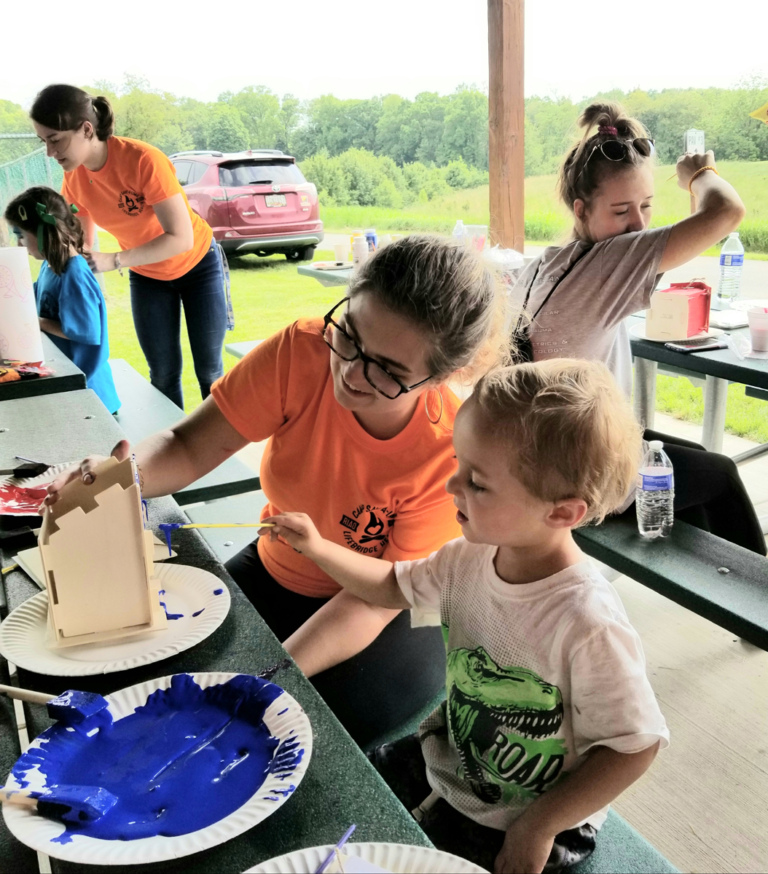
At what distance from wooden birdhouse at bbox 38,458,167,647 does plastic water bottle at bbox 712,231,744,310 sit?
241 cm

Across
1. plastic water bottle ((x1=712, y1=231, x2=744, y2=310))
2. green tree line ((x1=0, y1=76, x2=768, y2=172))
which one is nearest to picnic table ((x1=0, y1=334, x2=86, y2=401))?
plastic water bottle ((x1=712, y1=231, x2=744, y2=310))

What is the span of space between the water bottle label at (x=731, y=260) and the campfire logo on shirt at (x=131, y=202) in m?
2.09

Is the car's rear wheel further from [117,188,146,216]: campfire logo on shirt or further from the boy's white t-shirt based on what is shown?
the boy's white t-shirt

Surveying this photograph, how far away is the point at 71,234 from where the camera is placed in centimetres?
282

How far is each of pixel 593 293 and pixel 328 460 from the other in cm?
91

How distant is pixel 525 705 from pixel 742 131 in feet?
15.9

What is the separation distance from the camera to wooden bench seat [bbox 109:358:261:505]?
189cm

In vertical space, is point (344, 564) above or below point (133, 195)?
below

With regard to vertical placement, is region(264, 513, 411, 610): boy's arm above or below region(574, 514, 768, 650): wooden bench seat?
above

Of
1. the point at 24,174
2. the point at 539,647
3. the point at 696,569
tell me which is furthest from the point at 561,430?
the point at 24,174

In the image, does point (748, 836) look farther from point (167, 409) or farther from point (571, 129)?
point (167, 409)

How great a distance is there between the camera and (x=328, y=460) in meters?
1.26

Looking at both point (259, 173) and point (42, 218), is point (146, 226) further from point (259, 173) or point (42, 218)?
point (259, 173)

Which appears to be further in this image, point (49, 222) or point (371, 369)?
point (49, 222)
